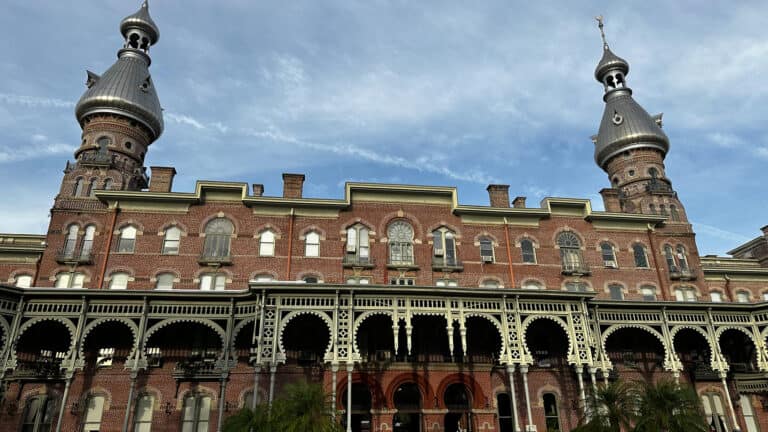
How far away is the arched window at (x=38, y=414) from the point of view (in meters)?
24.2

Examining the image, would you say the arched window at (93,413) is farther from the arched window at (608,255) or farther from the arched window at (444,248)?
the arched window at (608,255)

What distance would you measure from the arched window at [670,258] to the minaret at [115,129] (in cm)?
3513

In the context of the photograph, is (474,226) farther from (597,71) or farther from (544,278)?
(597,71)

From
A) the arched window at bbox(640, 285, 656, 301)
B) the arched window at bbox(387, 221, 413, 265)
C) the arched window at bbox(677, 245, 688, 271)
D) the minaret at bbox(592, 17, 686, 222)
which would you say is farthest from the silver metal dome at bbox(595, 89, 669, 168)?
the arched window at bbox(387, 221, 413, 265)

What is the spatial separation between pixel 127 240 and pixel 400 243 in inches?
593

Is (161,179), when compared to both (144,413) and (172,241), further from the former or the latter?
(144,413)

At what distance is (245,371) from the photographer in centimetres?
2589

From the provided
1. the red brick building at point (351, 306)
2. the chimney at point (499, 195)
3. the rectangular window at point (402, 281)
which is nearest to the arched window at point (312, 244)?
the red brick building at point (351, 306)

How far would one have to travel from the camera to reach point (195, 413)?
25.0 m

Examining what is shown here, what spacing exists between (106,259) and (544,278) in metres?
24.3

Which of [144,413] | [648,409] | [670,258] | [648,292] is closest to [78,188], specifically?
[144,413]

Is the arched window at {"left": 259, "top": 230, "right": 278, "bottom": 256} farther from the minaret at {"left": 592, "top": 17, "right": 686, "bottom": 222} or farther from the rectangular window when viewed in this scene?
the minaret at {"left": 592, "top": 17, "right": 686, "bottom": 222}

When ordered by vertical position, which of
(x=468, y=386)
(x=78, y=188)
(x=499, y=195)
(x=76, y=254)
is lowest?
(x=468, y=386)

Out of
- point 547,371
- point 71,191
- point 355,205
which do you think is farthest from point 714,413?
point 71,191
